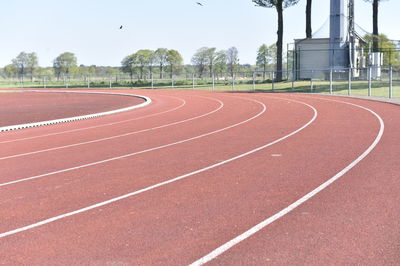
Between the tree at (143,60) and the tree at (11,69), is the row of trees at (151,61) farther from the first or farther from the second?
the tree at (11,69)

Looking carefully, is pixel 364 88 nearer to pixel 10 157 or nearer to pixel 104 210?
pixel 10 157

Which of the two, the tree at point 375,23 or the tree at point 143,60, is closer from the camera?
the tree at point 375,23

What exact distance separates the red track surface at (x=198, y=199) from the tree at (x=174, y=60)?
87.6 m

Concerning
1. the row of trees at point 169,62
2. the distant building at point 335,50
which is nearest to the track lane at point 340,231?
the distant building at point 335,50

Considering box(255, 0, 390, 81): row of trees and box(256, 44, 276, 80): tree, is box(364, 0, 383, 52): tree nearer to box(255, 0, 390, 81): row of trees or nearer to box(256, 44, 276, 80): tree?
box(255, 0, 390, 81): row of trees

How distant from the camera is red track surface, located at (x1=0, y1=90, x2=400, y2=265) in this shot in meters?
4.58

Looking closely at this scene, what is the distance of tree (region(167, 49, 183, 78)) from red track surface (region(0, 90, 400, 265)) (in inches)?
3449

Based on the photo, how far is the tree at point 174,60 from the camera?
327 feet

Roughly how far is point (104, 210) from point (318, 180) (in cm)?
328

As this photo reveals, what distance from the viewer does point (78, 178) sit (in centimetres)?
796

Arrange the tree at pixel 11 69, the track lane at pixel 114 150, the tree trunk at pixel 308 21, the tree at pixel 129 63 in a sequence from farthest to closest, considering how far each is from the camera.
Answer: the tree at pixel 11 69 < the tree at pixel 129 63 < the tree trunk at pixel 308 21 < the track lane at pixel 114 150

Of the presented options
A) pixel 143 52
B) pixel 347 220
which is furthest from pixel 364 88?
pixel 143 52

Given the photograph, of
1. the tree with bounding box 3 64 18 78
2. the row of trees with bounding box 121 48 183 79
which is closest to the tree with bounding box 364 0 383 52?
the row of trees with bounding box 121 48 183 79

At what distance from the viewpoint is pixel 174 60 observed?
329 ft
